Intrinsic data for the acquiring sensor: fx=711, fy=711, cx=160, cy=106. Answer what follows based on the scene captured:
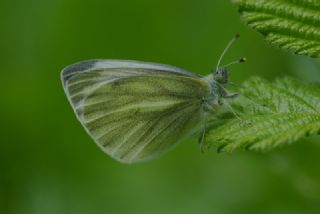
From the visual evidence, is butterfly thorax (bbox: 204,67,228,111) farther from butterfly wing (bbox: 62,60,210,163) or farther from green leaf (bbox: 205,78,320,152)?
green leaf (bbox: 205,78,320,152)

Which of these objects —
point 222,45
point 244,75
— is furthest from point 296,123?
point 222,45

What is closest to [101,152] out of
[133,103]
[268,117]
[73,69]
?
[133,103]

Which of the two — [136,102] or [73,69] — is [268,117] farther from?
[73,69]

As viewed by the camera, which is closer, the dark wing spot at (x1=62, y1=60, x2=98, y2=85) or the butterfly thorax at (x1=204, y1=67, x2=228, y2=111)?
the butterfly thorax at (x1=204, y1=67, x2=228, y2=111)

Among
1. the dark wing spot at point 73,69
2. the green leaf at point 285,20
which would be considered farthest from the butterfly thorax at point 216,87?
the green leaf at point 285,20

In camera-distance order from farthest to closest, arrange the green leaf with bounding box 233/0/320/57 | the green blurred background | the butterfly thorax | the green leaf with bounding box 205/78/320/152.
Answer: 1. the green blurred background
2. the butterfly thorax
3. the green leaf with bounding box 233/0/320/57
4. the green leaf with bounding box 205/78/320/152

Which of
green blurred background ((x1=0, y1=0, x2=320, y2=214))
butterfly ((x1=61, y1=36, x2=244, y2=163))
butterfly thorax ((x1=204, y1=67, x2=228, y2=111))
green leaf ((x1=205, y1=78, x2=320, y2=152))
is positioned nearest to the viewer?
green leaf ((x1=205, y1=78, x2=320, y2=152))

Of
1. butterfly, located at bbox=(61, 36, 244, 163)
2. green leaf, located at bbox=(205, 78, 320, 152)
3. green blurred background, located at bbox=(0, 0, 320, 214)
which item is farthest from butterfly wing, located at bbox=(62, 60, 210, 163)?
green blurred background, located at bbox=(0, 0, 320, 214)
